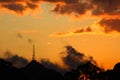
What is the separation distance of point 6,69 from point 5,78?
469 cm

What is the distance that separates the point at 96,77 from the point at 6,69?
35.8 metres

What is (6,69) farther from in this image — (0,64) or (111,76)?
(111,76)

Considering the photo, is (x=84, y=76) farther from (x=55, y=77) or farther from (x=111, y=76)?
(x=111, y=76)

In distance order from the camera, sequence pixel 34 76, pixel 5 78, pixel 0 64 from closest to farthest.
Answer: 1. pixel 5 78
2. pixel 0 64
3. pixel 34 76

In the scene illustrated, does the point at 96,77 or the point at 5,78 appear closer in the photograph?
the point at 5,78

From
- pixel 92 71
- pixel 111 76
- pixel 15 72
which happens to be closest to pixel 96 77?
pixel 92 71

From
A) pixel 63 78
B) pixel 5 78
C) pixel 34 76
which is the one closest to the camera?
pixel 5 78

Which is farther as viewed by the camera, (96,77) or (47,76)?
(47,76)

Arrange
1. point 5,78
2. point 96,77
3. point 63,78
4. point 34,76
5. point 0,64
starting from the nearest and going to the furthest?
point 5,78, point 0,64, point 96,77, point 63,78, point 34,76

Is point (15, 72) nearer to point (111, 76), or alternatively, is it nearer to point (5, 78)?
point (5, 78)

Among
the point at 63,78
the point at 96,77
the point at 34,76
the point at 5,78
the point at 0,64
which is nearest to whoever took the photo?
the point at 5,78

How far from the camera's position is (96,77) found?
530ft

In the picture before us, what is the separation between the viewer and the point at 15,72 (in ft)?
451

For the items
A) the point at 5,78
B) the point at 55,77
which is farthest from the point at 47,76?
the point at 5,78
